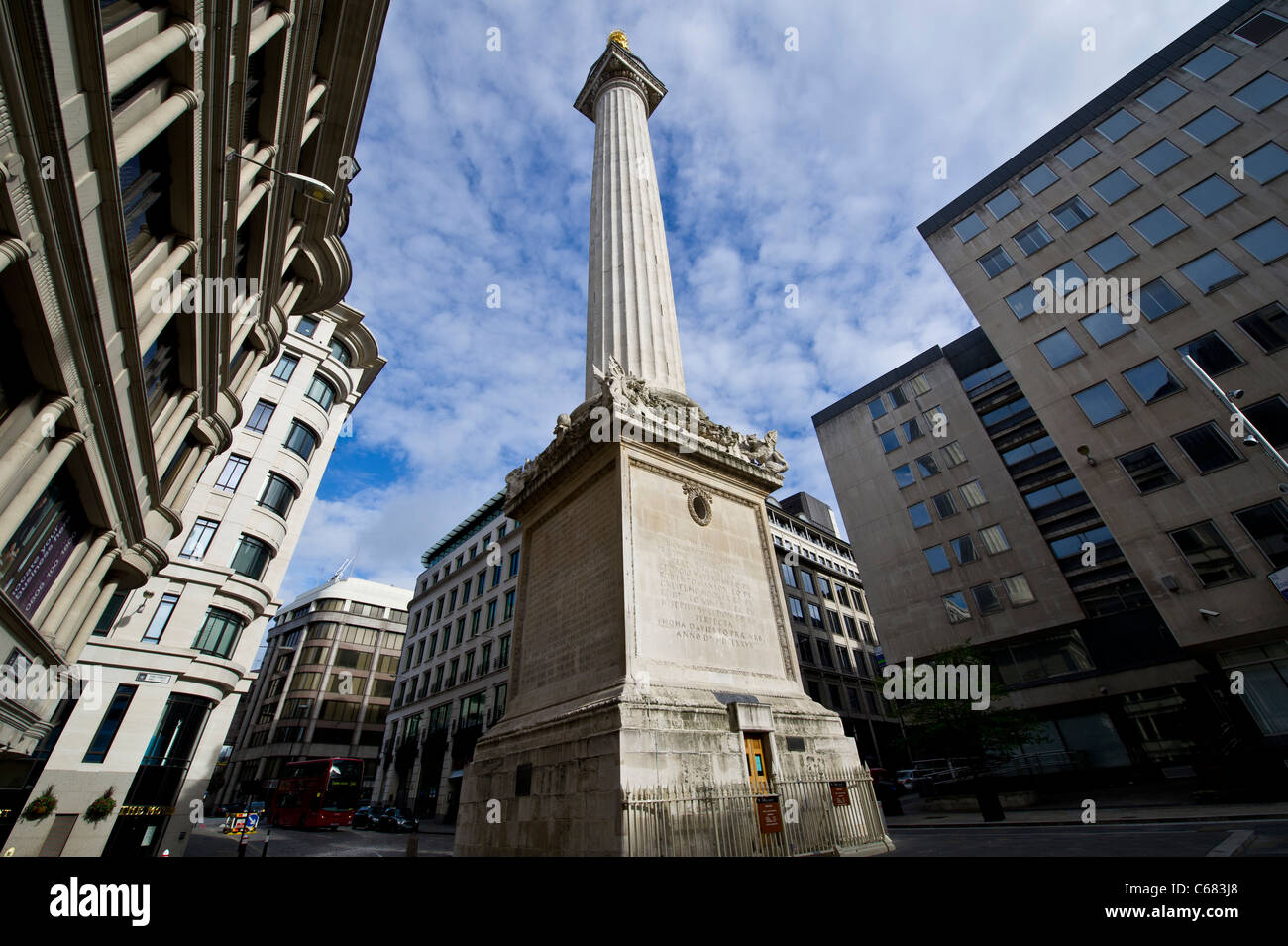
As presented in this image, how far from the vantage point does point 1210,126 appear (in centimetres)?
2877

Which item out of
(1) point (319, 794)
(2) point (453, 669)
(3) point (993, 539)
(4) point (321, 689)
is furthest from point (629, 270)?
(4) point (321, 689)

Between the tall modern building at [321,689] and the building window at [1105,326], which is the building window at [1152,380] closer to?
the building window at [1105,326]

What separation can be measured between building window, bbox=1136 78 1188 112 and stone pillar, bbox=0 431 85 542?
47173 mm

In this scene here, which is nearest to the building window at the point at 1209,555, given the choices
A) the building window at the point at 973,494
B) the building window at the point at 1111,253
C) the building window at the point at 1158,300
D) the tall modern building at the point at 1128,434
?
the tall modern building at the point at 1128,434

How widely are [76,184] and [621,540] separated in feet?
31.9

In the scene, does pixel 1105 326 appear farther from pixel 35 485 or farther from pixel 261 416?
pixel 261 416

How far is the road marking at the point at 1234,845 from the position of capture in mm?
7651

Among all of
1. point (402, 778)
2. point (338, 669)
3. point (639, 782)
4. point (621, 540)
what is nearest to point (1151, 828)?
point (639, 782)

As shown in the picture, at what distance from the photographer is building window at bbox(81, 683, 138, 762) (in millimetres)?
20703

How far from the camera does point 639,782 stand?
926 centimetres

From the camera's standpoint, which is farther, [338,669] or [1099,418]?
[338,669]

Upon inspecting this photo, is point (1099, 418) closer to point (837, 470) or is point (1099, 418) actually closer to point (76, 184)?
point (837, 470)

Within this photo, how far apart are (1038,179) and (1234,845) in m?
38.6
